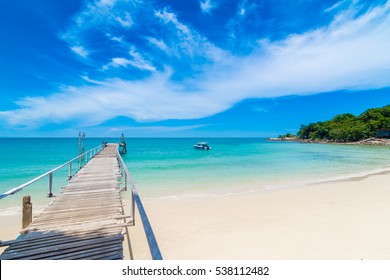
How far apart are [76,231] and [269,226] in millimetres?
5089

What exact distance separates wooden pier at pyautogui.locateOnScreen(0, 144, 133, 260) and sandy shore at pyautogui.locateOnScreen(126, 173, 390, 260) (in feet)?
4.26

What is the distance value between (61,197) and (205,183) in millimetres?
8757

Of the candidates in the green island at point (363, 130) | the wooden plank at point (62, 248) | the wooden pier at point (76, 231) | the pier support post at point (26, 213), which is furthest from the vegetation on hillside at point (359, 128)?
the pier support post at point (26, 213)

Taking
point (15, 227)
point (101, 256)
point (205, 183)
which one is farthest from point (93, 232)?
point (205, 183)

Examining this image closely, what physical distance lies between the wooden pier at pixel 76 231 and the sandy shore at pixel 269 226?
1.24 metres

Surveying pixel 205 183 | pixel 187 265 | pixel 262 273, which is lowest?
pixel 205 183

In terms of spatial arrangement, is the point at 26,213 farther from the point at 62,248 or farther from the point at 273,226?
the point at 273,226

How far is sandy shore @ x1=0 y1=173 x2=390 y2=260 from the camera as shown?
15.5 feet

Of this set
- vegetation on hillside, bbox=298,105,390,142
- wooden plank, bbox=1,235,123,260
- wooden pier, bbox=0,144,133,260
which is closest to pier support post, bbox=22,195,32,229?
wooden pier, bbox=0,144,133,260

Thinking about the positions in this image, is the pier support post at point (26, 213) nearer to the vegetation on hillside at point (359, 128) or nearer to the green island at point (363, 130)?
the green island at point (363, 130)

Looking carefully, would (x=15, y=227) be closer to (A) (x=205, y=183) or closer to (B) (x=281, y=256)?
(B) (x=281, y=256)

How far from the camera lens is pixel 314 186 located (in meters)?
11.5

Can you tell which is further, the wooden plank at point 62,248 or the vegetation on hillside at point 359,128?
the vegetation on hillside at point 359,128

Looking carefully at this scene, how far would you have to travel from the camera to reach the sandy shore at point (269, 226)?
4715mm
